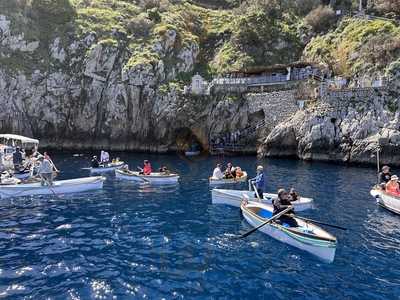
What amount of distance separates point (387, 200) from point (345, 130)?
26633 mm

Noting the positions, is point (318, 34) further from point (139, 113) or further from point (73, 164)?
point (73, 164)

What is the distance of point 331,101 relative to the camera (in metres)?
55.9

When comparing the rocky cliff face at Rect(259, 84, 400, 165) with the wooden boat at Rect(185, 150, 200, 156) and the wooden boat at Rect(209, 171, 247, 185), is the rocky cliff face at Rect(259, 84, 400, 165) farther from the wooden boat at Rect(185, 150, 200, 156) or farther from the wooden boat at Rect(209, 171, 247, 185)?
the wooden boat at Rect(209, 171, 247, 185)

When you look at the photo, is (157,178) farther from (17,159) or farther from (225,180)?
(17,159)

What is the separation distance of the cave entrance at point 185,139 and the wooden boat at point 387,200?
41.2 m

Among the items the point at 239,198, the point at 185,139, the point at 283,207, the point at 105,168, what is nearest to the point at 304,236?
the point at 283,207

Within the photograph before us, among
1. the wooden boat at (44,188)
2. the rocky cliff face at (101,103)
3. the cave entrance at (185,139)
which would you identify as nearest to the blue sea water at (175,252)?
the wooden boat at (44,188)

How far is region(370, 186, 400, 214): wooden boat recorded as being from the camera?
27.2 meters

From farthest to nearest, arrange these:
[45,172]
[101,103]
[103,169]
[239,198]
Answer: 1. [101,103]
2. [103,169]
3. [45,172]
4. [239,198]

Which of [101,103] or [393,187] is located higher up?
[101,103]

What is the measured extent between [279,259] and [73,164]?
38.5 metres

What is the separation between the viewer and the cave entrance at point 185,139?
69.6m

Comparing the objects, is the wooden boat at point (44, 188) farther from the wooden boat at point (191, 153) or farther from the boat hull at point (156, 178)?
the wooden boat at point (191, 153)

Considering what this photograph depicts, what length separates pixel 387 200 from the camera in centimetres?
2833
